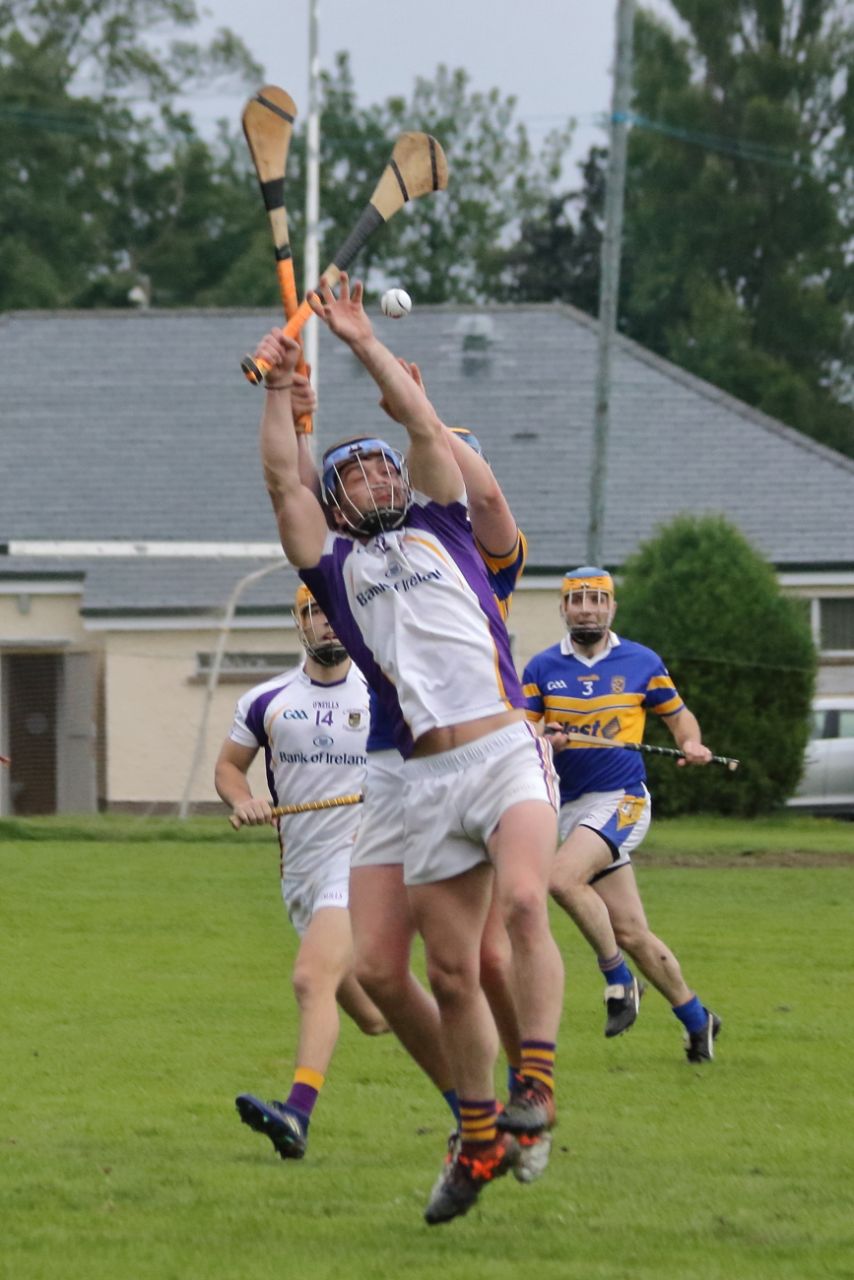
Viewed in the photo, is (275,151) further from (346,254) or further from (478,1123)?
(478,1123)

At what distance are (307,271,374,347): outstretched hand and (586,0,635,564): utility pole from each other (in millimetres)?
20924

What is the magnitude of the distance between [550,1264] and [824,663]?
1068 inches

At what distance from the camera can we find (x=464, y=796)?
638 centimetres

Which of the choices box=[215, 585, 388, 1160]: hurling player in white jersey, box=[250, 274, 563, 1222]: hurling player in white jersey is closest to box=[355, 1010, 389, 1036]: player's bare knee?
box=[215, 585, 388, 1160]: hurling player in white jersey

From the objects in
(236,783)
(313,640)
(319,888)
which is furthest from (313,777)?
(313,640)

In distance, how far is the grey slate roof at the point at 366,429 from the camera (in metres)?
33.9

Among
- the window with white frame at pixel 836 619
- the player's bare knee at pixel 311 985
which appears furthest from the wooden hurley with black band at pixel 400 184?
the window with white frame at pixel 836 619

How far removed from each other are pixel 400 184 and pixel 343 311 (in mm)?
826

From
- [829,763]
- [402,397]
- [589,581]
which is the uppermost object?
[402,397]

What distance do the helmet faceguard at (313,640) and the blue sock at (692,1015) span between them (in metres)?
2.53

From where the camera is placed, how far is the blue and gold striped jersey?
35.3 feet

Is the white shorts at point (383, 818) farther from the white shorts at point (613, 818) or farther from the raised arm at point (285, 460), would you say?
the white shorts at point (613, 818)

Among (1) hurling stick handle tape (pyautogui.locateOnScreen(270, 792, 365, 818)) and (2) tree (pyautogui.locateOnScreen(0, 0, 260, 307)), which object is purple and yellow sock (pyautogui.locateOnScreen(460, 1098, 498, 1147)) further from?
(2) tree (pyautogui.locateOnScreen(0, 0, 260, 307))

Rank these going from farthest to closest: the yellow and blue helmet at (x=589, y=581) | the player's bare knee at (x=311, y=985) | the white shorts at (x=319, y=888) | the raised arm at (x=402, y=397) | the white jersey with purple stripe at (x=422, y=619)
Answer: the yellow and blue helmet at (x=589, y=581)
the white shorts at (x=319, y=888)
the player's bare knee at (x=311, y=985)
the white jersey with purple stripe at (x=422, y=619)
the raised arm at (x=402, y=397)
